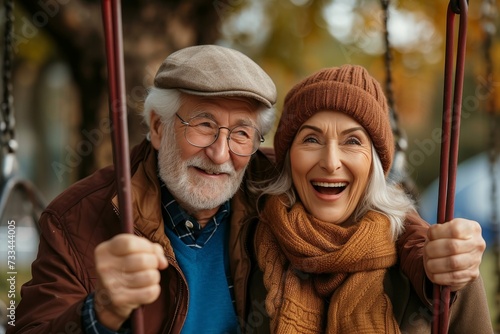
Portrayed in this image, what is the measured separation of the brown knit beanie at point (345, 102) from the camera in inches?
86.4

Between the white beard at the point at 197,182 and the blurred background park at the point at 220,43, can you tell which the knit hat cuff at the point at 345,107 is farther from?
the blurred background park at the point at 220,43

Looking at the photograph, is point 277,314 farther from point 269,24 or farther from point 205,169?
point 269,24

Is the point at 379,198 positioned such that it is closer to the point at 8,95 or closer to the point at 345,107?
the point at 345,107

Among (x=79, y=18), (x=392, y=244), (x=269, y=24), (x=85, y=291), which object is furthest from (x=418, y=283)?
(x=269, y=24)

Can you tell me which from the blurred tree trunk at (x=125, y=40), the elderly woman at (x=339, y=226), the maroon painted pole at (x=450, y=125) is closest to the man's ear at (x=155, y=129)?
the elderly woman at (x=339, y=226)

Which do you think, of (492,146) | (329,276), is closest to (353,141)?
(329,276)

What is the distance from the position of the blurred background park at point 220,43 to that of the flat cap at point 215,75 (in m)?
0.79

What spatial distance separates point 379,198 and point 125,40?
2570 mm

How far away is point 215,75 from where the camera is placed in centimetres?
231

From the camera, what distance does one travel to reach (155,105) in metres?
2.47

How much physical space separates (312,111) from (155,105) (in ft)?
2.04

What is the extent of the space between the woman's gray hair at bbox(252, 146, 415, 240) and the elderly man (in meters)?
0.06

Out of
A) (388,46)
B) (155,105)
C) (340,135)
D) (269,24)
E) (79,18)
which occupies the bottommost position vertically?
(340,135)

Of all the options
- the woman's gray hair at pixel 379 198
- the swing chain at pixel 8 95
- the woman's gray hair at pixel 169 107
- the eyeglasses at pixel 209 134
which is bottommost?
the woman's gray hair at pixel 379 198
